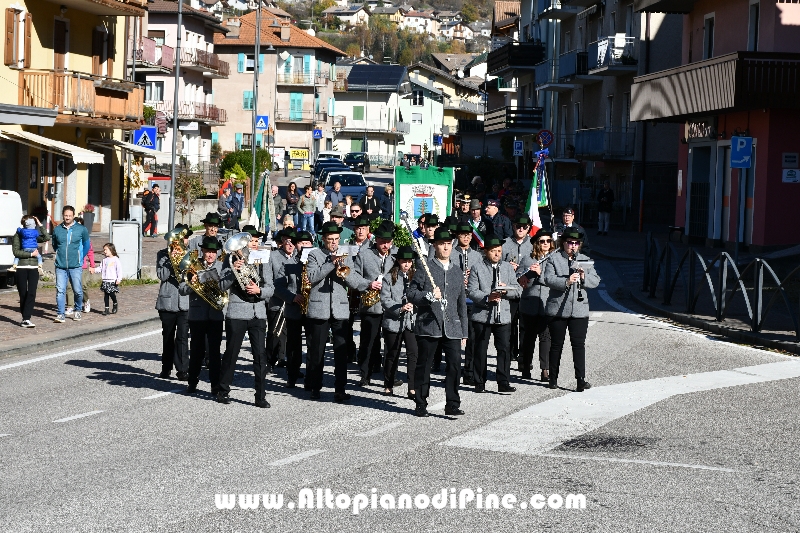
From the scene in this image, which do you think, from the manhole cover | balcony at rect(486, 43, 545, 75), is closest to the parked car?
balcony at rect(486, 43, 545, 75)

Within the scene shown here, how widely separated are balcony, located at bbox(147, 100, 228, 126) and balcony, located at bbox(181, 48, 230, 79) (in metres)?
2.14

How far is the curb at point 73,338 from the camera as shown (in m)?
16.5

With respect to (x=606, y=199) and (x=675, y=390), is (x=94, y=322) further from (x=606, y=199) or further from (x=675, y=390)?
(x=606, y=199)

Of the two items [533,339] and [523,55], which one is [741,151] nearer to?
[533,339]

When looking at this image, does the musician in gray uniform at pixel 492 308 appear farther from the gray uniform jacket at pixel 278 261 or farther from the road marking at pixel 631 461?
the road marking at pixel 631 461

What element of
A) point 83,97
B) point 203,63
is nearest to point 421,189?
point 83,97

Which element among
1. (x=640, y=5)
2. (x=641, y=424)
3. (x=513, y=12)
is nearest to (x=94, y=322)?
(x=641, y=424)

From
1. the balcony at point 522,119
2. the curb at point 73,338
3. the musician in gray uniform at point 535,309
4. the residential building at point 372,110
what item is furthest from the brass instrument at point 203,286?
the residential building at point 372,110

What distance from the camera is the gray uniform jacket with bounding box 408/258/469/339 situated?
11.9 metres

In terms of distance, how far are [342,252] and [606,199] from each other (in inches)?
1117

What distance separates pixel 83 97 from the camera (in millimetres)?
34906

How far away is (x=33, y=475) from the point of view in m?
9.02

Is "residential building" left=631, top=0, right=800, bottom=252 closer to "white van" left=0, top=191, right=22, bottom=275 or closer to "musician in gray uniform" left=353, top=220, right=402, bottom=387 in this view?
"white van" left=0, top=191, right=22, bottom=275

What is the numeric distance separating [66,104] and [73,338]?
1750 cm
